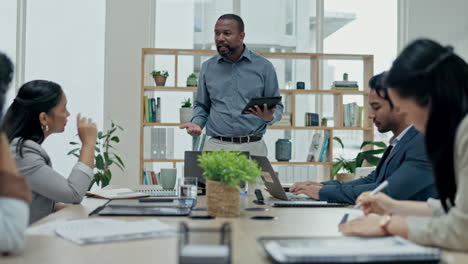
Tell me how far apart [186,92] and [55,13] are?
1.58 metres

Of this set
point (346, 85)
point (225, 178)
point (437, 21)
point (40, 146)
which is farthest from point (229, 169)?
Answer: point (437, 21)

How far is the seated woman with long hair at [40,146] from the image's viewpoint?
187 cm

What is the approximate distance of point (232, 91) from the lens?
3252 millimetres

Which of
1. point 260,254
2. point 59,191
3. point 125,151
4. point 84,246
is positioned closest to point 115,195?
point 59,191

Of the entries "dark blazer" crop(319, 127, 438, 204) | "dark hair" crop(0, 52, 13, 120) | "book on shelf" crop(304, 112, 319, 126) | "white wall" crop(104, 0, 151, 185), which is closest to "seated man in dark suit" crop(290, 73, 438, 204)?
"dark blazer" crop(319, 127, 438, 204)

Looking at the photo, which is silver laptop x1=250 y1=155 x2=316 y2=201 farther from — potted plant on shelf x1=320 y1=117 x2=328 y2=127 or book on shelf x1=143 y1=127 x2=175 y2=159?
potted plant on shelf x1=320 y1=117 x2=328 y2=127

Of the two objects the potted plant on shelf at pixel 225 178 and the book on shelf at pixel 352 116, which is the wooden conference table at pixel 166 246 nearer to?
the potted plant on shelf at pixel 225 178

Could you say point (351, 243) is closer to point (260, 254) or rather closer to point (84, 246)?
point (260, 254)

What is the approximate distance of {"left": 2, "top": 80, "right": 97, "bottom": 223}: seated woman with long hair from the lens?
1.87 meters

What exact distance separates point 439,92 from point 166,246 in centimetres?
72

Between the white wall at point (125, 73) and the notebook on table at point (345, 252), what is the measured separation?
445cm

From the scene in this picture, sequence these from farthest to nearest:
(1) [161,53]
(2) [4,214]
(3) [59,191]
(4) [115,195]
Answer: (1) [161,53], (4) [115,195], (3) [59,191], (2) [4,214]

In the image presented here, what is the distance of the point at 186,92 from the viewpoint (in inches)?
220

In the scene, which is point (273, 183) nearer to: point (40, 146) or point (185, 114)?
point (40, 146)
